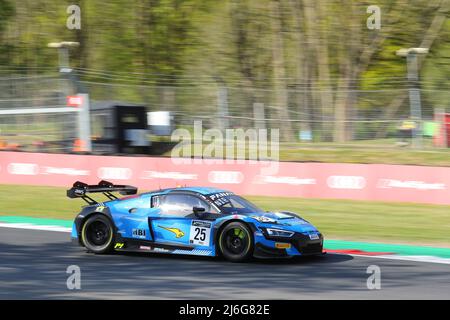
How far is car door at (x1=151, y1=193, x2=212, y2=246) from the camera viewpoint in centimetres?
1094

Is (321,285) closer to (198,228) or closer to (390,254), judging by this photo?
(198,228)

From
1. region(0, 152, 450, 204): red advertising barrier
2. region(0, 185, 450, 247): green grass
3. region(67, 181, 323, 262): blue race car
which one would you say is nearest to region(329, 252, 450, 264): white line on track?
region(67, 181, 323, 262): blue race car

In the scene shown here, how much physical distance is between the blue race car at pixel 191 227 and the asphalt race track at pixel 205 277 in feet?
0.65

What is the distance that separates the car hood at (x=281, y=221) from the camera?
10.7 metres

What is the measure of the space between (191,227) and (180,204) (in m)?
0.47

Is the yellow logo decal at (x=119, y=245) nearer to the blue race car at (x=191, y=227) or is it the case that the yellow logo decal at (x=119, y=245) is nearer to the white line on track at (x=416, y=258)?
the blue race car at (x=191, y=227)

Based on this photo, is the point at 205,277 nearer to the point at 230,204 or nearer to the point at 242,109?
the point at 230,204

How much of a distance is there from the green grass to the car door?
406cm

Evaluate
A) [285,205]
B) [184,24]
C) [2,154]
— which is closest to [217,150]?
[285,205]

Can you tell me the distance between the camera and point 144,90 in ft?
85.1

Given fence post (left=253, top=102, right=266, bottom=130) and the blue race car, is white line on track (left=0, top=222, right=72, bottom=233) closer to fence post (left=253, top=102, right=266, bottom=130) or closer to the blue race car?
the blue race car

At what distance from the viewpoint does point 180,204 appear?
11.3 meters

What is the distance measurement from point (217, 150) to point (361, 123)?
4.25 metres

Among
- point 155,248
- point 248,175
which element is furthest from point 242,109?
point 155,248
